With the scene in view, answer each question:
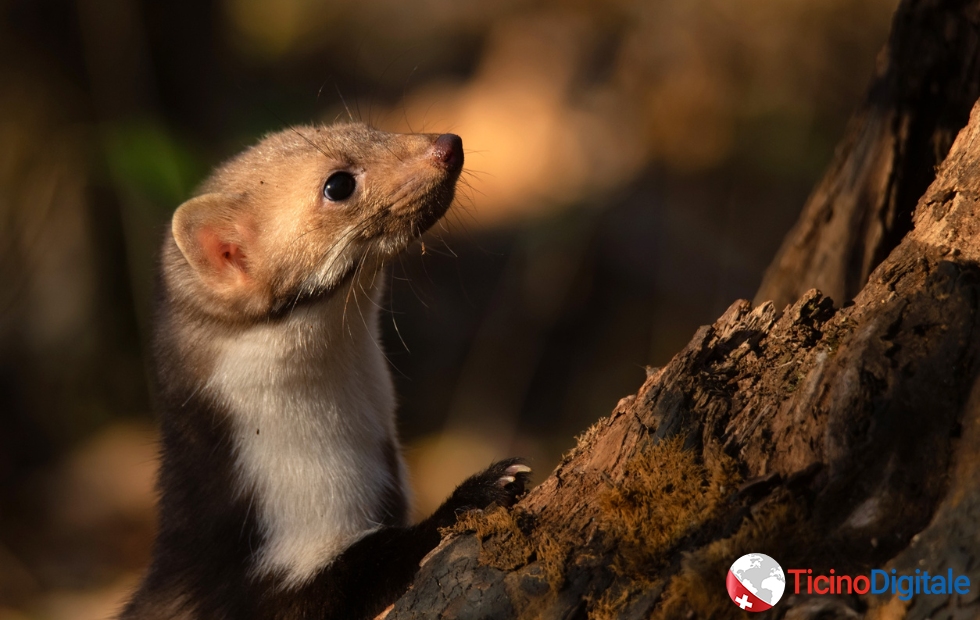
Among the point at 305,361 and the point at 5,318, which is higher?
the point at 5,318

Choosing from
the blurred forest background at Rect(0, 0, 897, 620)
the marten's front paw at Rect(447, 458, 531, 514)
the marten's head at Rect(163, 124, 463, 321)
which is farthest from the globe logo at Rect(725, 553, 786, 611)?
the blurred forest background at Rect(0, 0, 897, 620)

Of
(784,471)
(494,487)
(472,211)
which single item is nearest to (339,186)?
(494,487)

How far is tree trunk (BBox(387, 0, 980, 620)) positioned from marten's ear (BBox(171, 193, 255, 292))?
138cm

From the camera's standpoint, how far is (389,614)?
2359mm

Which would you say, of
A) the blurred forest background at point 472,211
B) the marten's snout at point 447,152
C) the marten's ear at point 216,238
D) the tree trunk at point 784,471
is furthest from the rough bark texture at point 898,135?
the blurred forest background at point 472,211

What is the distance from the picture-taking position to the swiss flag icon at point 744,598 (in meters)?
1.89

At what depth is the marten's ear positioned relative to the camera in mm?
3178

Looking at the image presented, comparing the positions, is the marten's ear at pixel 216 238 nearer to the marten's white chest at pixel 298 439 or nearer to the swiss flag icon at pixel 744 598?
the marten's white chest at pixel 298 439

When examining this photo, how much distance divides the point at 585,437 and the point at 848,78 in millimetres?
5285

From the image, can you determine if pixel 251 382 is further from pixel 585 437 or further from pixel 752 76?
pixel 752 76

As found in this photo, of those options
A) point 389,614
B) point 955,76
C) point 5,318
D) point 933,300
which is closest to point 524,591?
point 389,614

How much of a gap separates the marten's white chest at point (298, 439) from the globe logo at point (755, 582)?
1.47 metres

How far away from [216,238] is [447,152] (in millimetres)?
903

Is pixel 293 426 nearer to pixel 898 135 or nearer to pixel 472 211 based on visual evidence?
pixel 898 135
